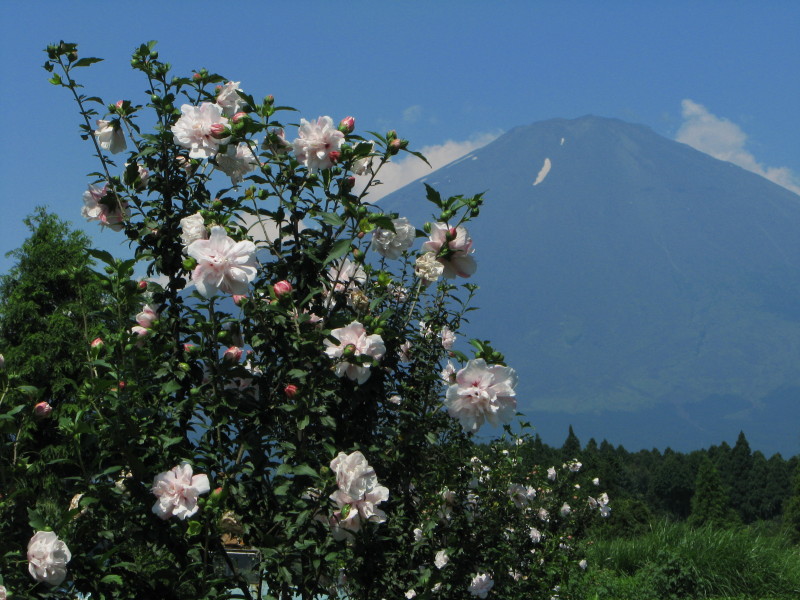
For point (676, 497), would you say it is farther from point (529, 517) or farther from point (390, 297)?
point (390, 297)

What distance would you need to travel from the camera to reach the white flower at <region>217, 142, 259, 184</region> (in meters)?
2.93

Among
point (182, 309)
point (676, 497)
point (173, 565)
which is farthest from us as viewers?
point (676, 497)

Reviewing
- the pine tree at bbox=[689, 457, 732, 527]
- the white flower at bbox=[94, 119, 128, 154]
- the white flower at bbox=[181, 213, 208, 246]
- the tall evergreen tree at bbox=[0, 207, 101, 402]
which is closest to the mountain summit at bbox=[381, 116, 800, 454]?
the pine tree at bbox=[689, 457, 732, 527]

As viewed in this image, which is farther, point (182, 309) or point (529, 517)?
point (529, 517)

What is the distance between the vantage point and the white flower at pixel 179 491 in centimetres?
243

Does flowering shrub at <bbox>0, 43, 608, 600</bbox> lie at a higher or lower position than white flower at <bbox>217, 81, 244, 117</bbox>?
lower

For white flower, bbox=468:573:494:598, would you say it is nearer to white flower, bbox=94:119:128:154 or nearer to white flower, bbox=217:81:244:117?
white flower, bbox=217:81:244:117

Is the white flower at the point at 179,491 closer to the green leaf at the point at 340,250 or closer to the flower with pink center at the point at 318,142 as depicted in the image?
the green leaf at the point at 340,250

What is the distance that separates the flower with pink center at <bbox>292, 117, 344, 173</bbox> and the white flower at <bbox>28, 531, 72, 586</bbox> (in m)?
1.30

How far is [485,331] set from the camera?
17375 cm

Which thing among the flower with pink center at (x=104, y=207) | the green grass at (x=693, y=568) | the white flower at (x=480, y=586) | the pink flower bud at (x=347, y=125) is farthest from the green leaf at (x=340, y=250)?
the green grass at (x=693, y=568)

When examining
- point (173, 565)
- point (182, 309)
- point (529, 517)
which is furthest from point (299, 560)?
point (529, 517)

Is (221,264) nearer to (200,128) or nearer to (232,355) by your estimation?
(232,355)

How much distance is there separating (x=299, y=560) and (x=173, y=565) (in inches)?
17.5
